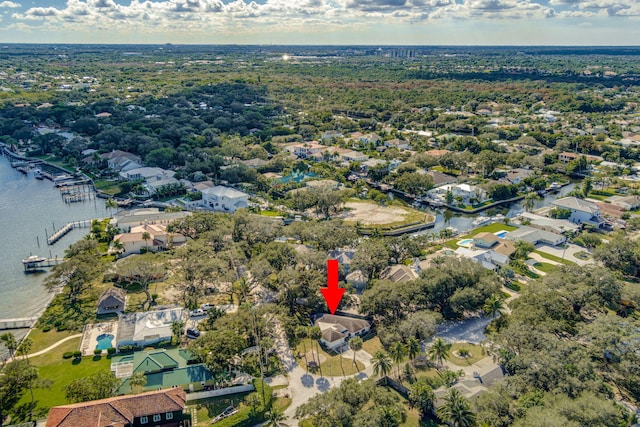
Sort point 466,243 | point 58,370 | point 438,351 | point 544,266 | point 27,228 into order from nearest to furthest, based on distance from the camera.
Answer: point 438,351 < point 58,370 < point 544,266 < point 466,243 < point 27,228

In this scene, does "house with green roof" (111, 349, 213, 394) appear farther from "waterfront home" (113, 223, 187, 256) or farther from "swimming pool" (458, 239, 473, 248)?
"swimming pool" (458, 239, 473, 248)

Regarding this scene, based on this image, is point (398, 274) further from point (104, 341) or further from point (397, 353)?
point (104, 341)

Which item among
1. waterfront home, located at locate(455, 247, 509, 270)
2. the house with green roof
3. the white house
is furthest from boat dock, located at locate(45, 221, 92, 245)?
waterfront home, located at locate(455, 247, 509, 270)

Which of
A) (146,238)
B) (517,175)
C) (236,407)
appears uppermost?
(517,175)

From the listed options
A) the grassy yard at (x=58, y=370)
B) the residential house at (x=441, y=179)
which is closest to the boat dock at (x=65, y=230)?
the grassy yard at (x=58, y=370)

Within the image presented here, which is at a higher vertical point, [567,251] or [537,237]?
[537,237]

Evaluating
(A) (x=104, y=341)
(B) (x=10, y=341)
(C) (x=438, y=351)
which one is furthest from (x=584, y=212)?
(B) (x=10, y=341)
